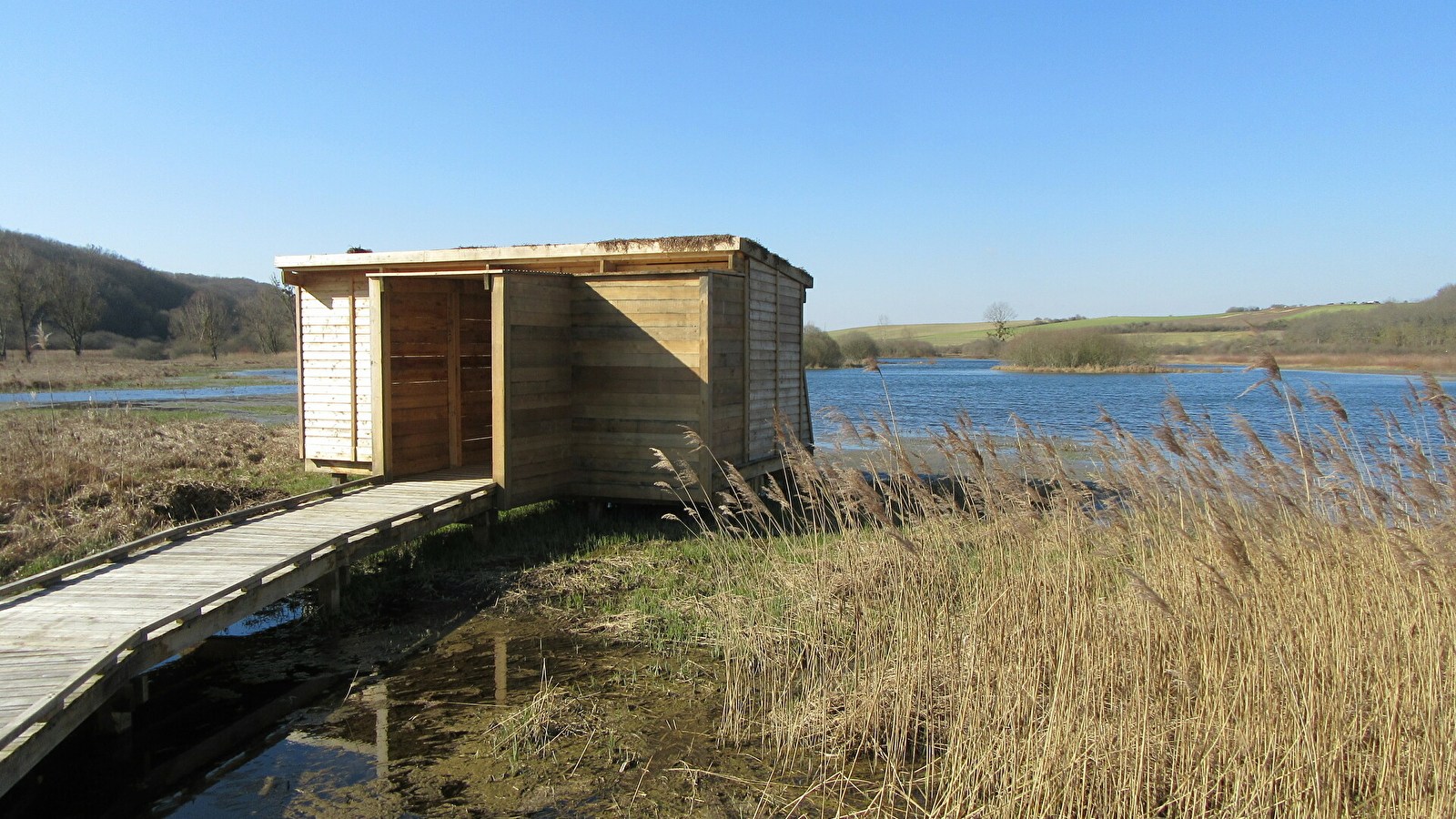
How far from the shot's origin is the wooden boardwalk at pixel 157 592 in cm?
402

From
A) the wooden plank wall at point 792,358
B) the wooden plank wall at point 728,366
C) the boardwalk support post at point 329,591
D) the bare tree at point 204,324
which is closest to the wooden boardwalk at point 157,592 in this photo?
the boardwalk support post at point 329,591

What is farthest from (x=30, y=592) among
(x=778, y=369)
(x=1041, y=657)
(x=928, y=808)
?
(x=778, y=369)

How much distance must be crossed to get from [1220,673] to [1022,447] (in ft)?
8.60

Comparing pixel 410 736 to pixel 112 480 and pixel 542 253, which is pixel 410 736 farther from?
pixel 112 480

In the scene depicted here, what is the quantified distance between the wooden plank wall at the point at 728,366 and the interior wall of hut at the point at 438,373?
3.50m

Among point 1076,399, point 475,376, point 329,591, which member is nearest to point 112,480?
point 475,376

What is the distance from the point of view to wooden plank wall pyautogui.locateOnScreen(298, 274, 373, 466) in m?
11.3

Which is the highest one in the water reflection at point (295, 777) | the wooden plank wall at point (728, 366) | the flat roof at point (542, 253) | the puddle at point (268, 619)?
the flat roof at point (542, 253)

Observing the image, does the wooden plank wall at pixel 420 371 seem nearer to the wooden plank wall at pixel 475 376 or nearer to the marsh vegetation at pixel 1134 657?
the wooden plank wall at pixel 475 376

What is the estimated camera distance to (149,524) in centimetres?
930

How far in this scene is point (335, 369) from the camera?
1153 cm

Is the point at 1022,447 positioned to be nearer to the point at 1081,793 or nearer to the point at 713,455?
the point at 1081,793

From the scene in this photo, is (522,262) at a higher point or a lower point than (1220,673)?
higher

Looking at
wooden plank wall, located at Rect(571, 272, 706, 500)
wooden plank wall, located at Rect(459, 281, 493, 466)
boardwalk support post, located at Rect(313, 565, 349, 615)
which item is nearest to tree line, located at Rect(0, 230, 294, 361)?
wooden plank wall, located at Rect(459, 281, 493, 466)
